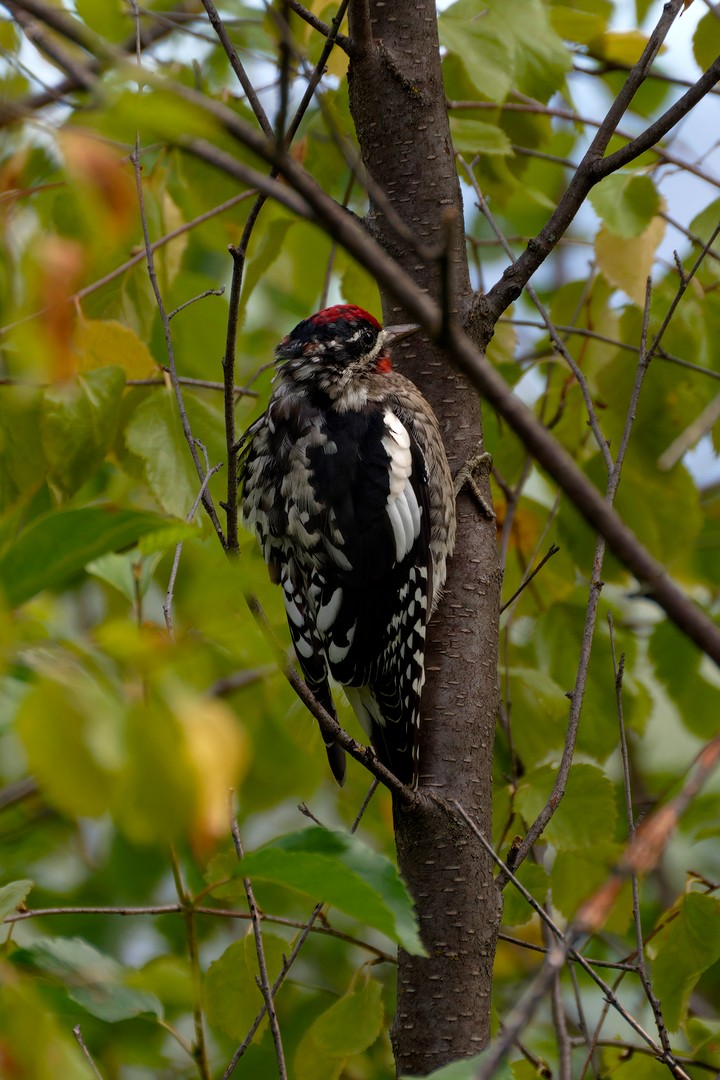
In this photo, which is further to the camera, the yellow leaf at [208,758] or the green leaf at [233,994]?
the green leaf at [233,994]

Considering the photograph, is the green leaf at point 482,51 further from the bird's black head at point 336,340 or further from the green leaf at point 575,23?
the bird's black head at point 336,340

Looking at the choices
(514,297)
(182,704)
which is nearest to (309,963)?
(514,297)

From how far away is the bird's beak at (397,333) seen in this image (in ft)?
6.83

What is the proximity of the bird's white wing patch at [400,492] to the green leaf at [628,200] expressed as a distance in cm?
61

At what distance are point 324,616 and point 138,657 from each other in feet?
5.23

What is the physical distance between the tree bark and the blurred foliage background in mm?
100

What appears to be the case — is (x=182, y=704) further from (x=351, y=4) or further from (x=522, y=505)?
(x=522, y=505)

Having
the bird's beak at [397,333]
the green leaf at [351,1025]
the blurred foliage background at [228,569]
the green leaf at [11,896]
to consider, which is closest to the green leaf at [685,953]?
the blurred foliage background at [228,569]

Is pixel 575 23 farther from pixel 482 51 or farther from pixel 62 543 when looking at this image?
pixel 62 543

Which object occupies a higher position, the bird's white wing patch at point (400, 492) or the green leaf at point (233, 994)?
the bird's white wing patch at point (400, 492)

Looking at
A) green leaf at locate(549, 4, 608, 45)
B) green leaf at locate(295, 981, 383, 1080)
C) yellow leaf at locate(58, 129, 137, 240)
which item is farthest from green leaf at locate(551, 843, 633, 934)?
green leaf at locate(549, 4, 608, 45)

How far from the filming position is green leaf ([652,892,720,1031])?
5.47ft

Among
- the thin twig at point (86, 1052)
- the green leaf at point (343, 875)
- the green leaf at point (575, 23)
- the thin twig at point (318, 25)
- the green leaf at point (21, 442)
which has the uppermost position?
the green leaf at point (575, 23)

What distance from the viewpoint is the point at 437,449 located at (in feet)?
7.18
